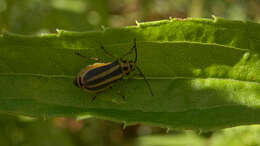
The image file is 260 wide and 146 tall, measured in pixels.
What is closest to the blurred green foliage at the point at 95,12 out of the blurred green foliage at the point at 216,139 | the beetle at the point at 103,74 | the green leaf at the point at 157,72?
the beetle at the point at 103,74

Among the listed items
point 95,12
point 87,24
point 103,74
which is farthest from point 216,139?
point 95,12

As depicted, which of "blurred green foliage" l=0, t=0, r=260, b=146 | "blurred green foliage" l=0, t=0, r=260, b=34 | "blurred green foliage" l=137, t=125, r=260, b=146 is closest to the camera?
"blurred green foliage" l=137, t=125, r=260, b=146

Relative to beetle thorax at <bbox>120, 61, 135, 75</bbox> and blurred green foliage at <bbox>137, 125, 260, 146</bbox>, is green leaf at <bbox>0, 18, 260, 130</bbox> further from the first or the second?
blurred green foliage at <bbox>137, 125, 260, 146</bbox>

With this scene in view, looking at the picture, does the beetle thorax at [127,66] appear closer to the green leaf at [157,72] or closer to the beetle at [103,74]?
the beetle at [103,74]

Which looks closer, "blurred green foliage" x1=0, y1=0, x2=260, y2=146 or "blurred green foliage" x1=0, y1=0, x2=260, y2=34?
"blurred green foliage" x1=0, y1=0, x2=260, y2=146

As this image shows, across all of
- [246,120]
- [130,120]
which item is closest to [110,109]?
[130,120]

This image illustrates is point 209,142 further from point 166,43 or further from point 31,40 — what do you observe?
point 31,40

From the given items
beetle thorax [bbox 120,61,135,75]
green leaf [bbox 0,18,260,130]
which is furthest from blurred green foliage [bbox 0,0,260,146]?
beetle thorax [bbox 120,61,135,75]
